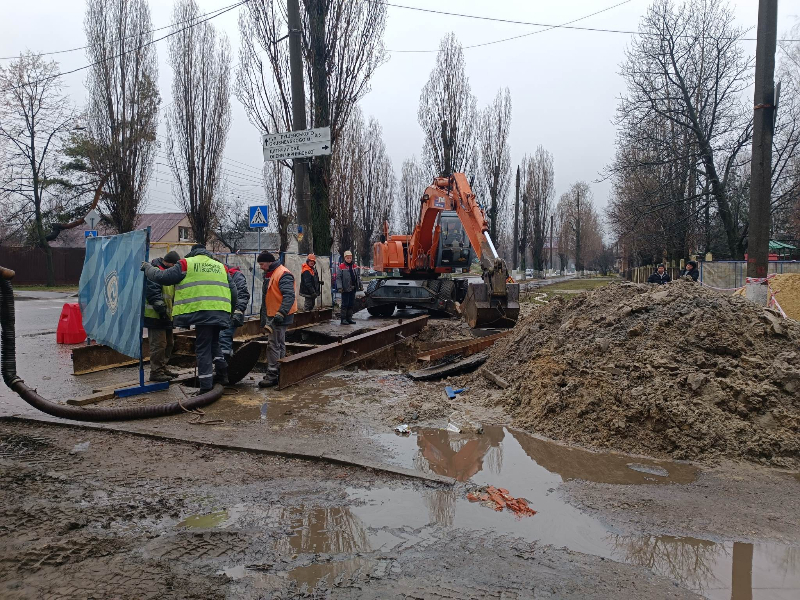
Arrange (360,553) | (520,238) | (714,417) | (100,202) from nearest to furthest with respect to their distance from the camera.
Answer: (360,553) → (714,417) → (100,202) → (520,238)

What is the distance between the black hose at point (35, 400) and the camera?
5488 millimetres

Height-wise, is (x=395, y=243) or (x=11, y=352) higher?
(x=395, y=243)

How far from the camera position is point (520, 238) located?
56.1 metres

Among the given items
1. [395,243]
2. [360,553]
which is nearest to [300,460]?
[360,553]

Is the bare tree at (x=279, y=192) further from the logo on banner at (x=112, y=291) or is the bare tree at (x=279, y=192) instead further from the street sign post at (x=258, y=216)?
the logo on banner at (x=112, y=291)

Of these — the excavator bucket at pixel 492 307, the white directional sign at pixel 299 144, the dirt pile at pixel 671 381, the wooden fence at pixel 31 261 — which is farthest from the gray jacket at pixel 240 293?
the wooden fence at pixel 31 261

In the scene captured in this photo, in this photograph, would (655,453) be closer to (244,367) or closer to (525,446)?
(525,446)

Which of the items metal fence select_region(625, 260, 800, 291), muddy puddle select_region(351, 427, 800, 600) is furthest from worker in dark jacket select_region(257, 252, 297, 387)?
metal fence select_region(625, 260, 800, 291)

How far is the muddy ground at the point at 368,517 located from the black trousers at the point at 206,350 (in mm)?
865

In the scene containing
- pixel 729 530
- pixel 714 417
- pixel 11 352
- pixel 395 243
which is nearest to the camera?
pixel 729 530

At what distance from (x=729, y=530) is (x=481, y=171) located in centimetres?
3564

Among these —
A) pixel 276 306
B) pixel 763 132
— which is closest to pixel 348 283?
pixel 276 306

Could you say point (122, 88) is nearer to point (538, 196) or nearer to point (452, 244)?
point (452, 244)

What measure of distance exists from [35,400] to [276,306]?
2910 millimetres
